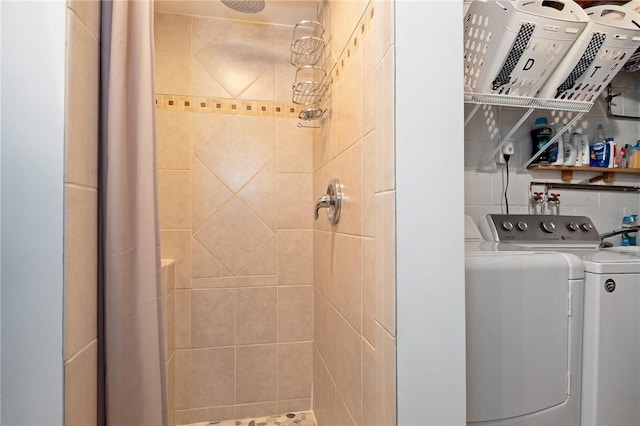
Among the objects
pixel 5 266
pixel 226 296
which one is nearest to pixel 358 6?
pixel 5 266

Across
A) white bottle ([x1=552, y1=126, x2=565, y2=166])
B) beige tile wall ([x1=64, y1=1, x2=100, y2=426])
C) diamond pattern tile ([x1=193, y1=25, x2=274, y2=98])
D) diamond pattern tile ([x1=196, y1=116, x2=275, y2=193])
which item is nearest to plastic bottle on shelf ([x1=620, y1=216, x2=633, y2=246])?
white bottle ([x1=552, y1=126, x2=565, y2=166])

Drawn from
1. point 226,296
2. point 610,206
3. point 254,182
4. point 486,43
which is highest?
point 486,43

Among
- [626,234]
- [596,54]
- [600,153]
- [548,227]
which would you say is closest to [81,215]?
[548,227]

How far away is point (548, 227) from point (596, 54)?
0.75 meters

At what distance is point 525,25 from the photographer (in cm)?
119

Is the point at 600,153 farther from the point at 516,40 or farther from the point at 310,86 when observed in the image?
the point at 310,86

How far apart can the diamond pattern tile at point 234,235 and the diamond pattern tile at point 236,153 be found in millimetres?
137

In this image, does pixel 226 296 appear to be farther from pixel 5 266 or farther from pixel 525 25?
pixel 525 25

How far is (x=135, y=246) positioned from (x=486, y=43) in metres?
1.41

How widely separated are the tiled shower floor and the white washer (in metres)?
1.06

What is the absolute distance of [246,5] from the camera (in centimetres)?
151

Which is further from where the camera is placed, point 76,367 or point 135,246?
point 135,246

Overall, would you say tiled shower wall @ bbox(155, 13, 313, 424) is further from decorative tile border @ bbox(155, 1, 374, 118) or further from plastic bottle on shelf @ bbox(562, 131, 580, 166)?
plastic bottle on shelf @ bbox(562, 131, 580, 166)

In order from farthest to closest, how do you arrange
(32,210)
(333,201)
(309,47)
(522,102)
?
(309,47), (522,102), (333,201), (32,210)
